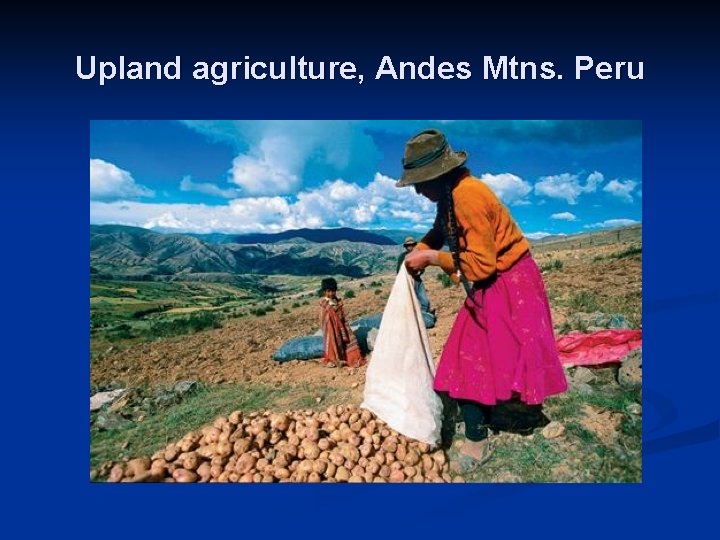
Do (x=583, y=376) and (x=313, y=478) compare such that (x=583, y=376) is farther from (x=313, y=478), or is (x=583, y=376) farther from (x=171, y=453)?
(x=171, y=453)

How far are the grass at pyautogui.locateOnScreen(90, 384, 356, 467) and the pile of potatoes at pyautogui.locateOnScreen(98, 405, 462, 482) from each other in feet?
0.80

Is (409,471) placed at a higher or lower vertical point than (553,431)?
lower

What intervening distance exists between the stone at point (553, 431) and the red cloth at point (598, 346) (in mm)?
871

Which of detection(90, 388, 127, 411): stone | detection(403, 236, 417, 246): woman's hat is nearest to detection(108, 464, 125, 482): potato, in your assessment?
detection(90, 388, 127, 411): stone

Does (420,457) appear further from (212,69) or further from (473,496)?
(212,69)

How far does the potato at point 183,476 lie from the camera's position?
349 centimetres

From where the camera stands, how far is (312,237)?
5.99 meters

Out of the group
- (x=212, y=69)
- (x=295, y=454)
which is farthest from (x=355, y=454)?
(x=212, y=69)

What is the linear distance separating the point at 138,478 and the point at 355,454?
1.44 m

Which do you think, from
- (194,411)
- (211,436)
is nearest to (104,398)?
(194,411)

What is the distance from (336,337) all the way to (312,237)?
1181 millimetres

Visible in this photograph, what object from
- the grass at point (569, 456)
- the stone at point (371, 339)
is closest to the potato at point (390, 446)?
the grass at point (569, 456)

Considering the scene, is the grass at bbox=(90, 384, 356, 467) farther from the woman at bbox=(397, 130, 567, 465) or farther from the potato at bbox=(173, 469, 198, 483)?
the woman at bbox=(397, 130, 567, 465)

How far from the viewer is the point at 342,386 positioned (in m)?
4.61
